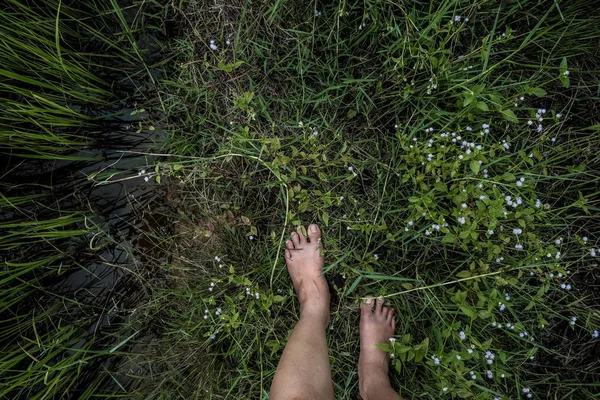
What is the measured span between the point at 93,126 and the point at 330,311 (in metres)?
1.76

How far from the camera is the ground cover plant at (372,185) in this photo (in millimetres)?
1835

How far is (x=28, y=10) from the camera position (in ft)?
5.79

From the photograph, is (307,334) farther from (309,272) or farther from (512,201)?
(512,201)

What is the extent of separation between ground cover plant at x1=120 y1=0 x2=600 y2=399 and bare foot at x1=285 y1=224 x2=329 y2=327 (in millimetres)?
73

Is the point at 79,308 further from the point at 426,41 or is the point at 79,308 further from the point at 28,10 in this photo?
the point at 426,41

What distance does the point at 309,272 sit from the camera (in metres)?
2.02

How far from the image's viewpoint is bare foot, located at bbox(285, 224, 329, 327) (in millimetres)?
1972

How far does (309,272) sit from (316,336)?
1.11 feet

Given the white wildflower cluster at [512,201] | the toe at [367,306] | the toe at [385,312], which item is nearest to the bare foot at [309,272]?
the toe at [367,306]

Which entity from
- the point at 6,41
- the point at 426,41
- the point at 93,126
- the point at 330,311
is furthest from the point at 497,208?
the point at 6,41

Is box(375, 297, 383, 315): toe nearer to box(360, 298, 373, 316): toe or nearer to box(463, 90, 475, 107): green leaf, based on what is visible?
box(360, 298, 373, 316): toe

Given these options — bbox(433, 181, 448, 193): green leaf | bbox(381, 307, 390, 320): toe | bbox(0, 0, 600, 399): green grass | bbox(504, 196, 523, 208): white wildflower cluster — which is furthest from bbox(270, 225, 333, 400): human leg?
bbox(504, 196, 523, 208): white wildflower cluster

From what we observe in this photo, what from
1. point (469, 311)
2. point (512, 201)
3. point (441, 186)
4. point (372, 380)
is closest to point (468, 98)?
point (441, 186)

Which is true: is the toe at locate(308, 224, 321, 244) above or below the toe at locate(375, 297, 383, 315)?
above
